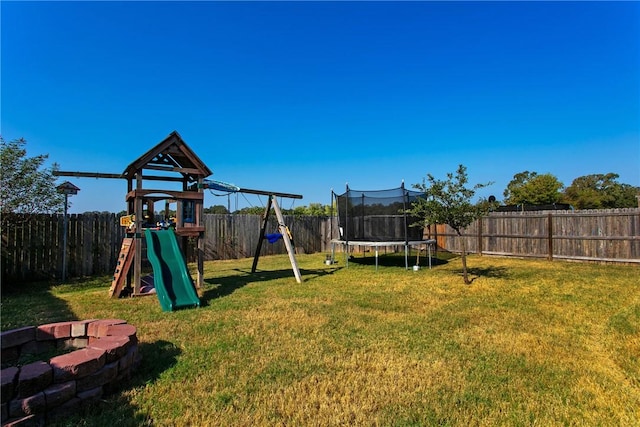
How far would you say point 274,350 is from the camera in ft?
11.9

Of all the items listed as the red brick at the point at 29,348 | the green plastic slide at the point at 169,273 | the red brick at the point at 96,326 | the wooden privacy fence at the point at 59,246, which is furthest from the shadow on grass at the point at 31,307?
the red brick at the point at 96,326

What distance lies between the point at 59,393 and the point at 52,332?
140 cm

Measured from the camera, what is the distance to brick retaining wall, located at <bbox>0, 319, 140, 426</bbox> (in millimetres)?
2207

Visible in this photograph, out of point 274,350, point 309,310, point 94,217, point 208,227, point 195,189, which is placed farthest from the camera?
point 208,227

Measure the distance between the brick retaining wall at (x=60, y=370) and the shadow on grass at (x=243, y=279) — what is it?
2.31 metres

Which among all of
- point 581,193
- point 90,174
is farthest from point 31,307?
point 581,193

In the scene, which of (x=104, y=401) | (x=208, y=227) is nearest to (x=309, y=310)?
(x=104, y=401)

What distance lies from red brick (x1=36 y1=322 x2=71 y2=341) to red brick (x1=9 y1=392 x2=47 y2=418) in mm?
1354

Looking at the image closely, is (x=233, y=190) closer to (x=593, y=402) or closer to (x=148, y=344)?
(x=148, y=344)

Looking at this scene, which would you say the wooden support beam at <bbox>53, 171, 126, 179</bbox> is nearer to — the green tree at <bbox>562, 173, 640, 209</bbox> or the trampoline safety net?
the trampoline safety net

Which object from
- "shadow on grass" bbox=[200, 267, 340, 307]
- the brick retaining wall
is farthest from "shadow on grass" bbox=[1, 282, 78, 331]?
"shadow on grass" bbox=[200, 267, 340, 307]

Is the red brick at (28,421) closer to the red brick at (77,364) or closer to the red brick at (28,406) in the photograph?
the red brick at (28,406)

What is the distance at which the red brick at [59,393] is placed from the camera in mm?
2291

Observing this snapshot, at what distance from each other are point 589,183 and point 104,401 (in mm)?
46108
